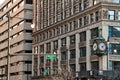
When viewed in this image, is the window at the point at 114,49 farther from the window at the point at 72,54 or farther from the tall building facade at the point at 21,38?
the tall building facade at the point at 21,38

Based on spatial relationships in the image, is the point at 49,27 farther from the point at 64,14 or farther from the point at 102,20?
the point at 102,20

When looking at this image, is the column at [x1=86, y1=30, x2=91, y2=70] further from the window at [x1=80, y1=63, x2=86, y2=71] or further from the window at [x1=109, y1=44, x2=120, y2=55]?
the window at [x1=109, y1=44, x2=120, y2=55]

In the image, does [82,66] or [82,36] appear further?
[82,36]

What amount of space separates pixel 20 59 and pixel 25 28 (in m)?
9.20

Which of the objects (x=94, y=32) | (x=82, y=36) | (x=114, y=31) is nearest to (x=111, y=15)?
(x=114, y=31)

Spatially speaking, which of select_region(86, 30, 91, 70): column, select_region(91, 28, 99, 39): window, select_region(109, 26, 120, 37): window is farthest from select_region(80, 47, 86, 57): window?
select_region(109, 26, 120, 37): window

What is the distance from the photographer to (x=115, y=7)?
7931cm

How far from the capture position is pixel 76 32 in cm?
8819

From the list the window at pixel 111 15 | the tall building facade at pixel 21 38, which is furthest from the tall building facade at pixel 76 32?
the tall building facade at pixel 21 38

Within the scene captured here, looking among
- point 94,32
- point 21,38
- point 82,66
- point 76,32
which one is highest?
point 21,38

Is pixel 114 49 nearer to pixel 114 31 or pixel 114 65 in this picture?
pixel 114 65

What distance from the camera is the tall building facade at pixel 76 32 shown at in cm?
7812

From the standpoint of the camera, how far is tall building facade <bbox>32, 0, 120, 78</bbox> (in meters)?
78.1

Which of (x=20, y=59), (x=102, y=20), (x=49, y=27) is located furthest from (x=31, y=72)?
(x=102, y=20)
